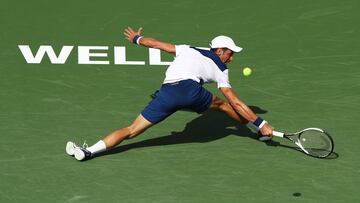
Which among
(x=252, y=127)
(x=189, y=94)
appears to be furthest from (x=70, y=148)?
(x=252, y=127)

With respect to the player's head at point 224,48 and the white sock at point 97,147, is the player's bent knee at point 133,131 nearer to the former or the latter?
the white sock at point 97,147

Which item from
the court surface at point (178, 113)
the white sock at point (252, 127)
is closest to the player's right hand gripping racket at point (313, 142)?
the court surface at point (178, 113)

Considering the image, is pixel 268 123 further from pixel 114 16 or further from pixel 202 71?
pixel 114 16

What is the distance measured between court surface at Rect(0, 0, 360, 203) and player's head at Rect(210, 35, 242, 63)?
117cm

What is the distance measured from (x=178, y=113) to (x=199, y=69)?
5.29ft

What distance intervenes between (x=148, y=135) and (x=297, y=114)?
220 centimetres

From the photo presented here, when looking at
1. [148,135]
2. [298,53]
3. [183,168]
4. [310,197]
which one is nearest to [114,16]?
[298,53]

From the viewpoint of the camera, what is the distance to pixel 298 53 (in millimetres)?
15227

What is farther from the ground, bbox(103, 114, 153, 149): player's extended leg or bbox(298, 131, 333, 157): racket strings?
bbox(103, 114, 153, 149): player's extended leg

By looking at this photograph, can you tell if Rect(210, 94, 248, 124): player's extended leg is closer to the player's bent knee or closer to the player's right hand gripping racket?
the player's right hand gripping racket

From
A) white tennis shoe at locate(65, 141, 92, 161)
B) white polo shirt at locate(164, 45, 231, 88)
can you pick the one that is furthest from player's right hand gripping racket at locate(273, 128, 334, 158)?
white tennis shoe at locate(65, 141, 92, 161)

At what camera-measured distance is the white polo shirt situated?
11766 millimetres

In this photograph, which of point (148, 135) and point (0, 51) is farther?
point (0, 51)

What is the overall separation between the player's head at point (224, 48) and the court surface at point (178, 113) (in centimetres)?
117
